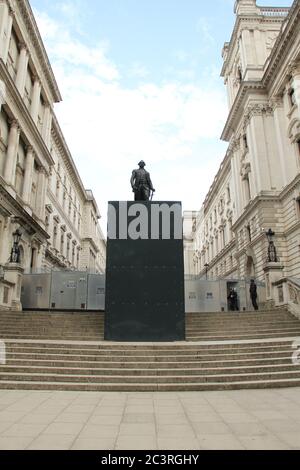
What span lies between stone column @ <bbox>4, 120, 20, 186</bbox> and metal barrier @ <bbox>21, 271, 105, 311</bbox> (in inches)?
294

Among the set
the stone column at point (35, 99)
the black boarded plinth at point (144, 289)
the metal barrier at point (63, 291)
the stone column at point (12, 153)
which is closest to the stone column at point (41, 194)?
the stone column at point (35, 99)

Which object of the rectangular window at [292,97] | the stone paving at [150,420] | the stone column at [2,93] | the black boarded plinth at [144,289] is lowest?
the stone paving at [150,420]

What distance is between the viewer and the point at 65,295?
77.7 ft

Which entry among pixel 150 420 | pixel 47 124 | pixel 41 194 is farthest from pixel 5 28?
pixel 150 420

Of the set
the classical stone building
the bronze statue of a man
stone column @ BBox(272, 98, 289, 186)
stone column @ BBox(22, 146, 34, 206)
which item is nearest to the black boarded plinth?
the bronze statue of a man

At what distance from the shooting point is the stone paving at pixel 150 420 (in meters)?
4.23

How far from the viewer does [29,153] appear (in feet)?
97.7

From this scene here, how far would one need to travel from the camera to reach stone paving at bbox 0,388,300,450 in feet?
13.9

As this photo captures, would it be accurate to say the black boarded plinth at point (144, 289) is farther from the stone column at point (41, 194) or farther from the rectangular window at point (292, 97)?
the rectangular window at point (292, 97)

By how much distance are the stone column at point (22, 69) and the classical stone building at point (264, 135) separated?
2045 centimetres

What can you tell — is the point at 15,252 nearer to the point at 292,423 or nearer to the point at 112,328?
the point at 112,328

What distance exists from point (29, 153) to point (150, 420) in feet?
93.2
